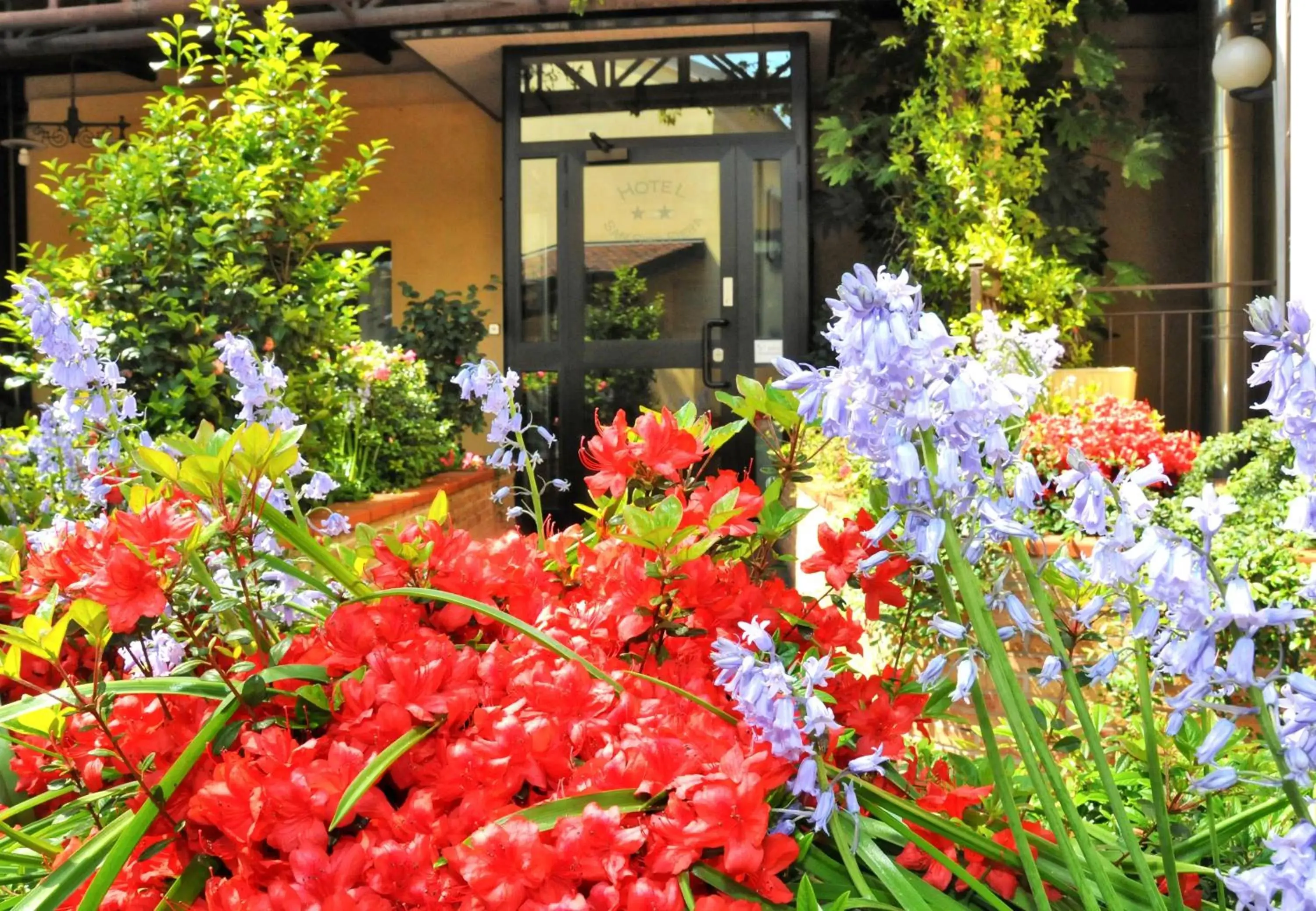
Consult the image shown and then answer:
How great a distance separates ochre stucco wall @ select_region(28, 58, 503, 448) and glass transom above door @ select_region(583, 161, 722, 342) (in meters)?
1.79

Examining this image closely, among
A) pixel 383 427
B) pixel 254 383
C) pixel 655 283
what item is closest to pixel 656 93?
pixel 655 283

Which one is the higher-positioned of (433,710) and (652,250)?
(652,250)

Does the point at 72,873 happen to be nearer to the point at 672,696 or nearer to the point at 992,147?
the point at 672,696

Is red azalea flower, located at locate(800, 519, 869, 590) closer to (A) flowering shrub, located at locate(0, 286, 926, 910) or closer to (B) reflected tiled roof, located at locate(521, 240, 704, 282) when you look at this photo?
(A) flowering shrub, located at locate(0, 286, 926, 910)

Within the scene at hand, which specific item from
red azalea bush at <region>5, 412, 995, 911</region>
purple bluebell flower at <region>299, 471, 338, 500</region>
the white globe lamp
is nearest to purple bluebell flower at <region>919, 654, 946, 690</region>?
red azalea bush at <region>5, 412, 995, 911</region>

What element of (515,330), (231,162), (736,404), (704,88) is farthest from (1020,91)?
(736,404)

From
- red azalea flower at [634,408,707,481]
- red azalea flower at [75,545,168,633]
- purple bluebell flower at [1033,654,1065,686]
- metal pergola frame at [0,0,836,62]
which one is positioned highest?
metal pergola frame at [0,0,836,62]

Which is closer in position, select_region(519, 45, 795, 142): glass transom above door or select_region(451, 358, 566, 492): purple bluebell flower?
select_region(451, 358, 566, 492): purple bluebell flower

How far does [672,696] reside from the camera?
3.33ft

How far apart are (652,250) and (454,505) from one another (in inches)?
118

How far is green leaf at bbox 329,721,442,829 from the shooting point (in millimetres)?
853

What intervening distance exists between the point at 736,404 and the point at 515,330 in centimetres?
774

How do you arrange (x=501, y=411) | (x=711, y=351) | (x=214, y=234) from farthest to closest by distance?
(x=711, y=351) < (x=214, y=234) < (x=501, y=411)

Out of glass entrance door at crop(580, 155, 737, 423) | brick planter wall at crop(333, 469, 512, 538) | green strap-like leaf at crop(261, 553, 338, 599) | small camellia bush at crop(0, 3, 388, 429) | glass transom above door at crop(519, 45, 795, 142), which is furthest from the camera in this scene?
glass entrance door at crop(580, 155, 737, 423)
